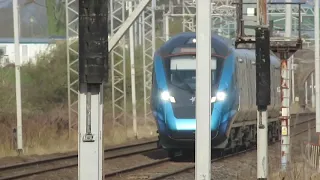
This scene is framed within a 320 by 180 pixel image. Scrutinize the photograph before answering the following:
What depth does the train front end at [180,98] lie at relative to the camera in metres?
19.2

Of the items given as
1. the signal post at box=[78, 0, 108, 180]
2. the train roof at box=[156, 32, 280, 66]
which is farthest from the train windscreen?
the signal post at box=[78, 0, 108, 180]

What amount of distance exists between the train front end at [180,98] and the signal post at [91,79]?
1228cm

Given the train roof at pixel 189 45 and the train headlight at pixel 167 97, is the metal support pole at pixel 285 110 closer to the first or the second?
the train roof at pixel 189 45

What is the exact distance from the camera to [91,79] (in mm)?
6789

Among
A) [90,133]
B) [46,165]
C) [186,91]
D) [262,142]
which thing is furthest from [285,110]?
[90,133]

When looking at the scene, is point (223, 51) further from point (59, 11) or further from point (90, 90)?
point (59, 11)

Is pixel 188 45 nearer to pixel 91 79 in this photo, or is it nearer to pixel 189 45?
pixel 189 45

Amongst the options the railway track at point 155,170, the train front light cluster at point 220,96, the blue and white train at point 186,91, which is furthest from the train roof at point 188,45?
the railway track at point 155,170

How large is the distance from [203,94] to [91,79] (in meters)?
2.04

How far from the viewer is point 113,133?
31875 mm

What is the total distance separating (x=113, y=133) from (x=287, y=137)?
15.0 m

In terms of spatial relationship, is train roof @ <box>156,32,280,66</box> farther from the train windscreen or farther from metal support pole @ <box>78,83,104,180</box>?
metal support pole @ <box>78,83,104,180</box>

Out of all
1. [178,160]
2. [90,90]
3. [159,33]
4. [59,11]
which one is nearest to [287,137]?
[178,160]

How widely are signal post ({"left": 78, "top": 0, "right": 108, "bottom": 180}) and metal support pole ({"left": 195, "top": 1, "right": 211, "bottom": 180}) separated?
1768 millimetres
